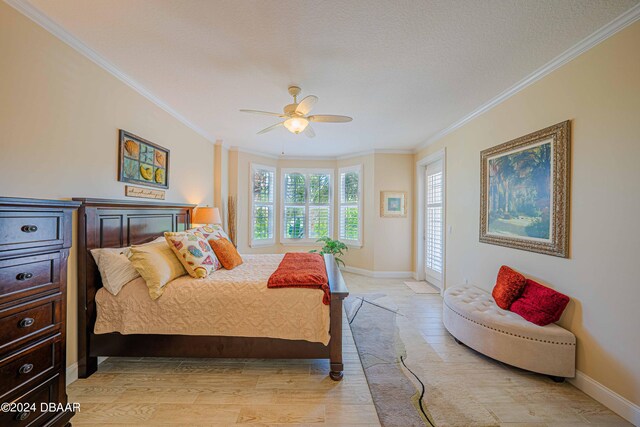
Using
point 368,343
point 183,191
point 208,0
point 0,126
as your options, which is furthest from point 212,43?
point 368,343

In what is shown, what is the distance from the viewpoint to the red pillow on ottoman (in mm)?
2021

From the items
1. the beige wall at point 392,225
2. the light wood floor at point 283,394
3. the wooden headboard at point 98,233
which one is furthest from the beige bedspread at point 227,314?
the beige wall at point 392,225

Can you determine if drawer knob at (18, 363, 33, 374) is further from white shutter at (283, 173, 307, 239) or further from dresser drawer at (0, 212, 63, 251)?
white shutter at (283, 173, 307, 239)

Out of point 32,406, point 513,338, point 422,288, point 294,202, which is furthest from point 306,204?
point 32,406

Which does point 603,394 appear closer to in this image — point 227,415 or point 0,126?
point 227,415

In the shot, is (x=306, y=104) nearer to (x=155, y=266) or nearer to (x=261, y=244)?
(x=155, y=266)

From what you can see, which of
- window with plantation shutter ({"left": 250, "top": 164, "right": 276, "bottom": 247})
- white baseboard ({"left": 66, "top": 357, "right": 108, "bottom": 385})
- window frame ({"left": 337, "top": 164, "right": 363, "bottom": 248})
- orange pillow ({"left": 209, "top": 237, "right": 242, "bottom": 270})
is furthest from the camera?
window frame ({"left": 337, "top": 164, "right": 363, "bottom": 248})

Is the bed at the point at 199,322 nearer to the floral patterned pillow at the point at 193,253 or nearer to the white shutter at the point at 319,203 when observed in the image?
the floral patterned pillow at the point at 193,253

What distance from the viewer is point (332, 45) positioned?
1937mm

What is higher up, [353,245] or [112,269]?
[112,269]

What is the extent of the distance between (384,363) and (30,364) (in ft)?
7.65

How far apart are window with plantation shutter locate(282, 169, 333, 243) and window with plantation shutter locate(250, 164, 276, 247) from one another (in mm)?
267

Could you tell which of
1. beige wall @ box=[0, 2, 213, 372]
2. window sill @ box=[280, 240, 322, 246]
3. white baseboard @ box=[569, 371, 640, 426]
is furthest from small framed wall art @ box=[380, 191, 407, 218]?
beige wall @ box=[0, 2, 213, 372]

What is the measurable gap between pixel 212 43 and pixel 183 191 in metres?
2.21
